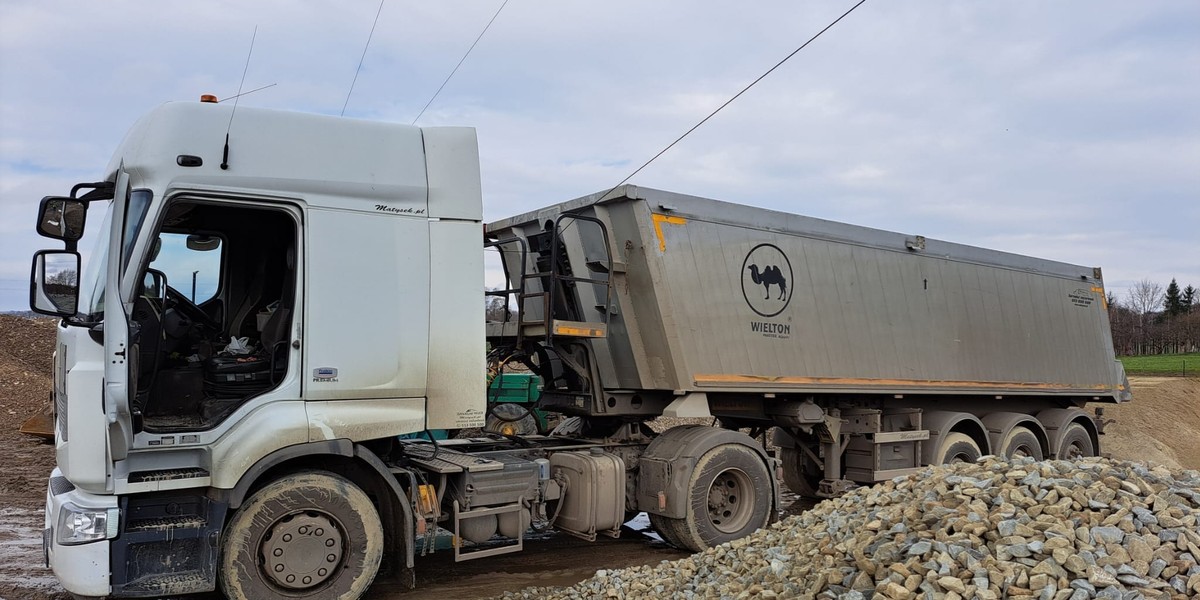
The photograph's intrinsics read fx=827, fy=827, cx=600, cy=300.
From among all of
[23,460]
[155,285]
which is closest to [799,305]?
[155,285]

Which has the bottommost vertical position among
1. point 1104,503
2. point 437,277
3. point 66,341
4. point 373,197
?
point 1104,503

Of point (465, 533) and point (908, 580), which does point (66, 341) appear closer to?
point (465, 533)

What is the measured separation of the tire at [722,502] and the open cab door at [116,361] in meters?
4.41

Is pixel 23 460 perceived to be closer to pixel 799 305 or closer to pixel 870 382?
pixel 799 305

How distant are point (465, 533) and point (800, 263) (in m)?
4.33

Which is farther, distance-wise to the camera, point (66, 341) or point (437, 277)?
point (437, 277)

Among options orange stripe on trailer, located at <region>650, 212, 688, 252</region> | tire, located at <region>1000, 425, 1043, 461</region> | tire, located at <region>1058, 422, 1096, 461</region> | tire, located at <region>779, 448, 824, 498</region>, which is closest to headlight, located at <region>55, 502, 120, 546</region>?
orange stripe on trailer, located at <region>650, 212, 688, 252</region>

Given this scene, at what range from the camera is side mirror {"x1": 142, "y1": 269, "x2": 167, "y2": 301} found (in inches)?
204

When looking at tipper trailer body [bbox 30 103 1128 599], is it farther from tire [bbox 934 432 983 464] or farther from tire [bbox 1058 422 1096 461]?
tire [bbox 1058 422 1096 461]

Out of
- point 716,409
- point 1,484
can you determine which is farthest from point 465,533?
point 1,484

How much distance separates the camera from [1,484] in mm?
10547

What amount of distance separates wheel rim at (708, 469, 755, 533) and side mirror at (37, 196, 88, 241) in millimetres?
5374

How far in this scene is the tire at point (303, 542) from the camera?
198 inches

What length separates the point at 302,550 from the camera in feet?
17.0
